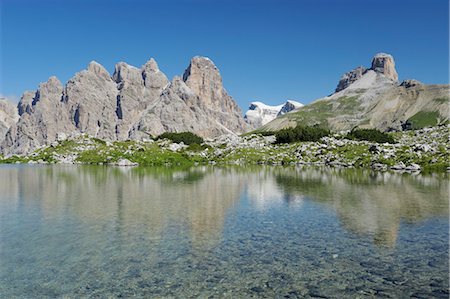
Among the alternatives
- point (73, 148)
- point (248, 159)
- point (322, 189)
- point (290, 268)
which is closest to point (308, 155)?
point (248, 159)

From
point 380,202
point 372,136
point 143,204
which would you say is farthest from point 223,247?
point 372,136

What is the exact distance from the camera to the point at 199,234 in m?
26.1

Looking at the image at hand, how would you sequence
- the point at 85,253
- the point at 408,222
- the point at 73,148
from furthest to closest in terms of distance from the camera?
the point at 73,148
the point at 408,222
the point at 85,253

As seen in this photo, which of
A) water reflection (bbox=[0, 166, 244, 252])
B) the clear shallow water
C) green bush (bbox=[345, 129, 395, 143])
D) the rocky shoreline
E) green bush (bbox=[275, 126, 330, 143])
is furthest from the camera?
green bush (bbox=[275, 126, 330, 143])

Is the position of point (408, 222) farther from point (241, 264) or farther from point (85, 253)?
point (85, 253)

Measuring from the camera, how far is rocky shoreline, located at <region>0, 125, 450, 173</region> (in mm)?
96562

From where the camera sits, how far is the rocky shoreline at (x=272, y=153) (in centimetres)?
9656

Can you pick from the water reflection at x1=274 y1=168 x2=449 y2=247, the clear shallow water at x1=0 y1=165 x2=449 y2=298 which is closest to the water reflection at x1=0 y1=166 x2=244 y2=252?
the clear shallow water at x1=0 y1=165 x2=449 y2=298

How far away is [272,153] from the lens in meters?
136

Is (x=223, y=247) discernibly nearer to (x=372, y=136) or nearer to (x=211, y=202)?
(x=211, y=202)

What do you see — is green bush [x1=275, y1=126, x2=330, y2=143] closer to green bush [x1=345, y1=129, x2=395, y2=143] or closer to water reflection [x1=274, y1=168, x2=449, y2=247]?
green bush [x1=345, y1=129, x2=395, y2=143]

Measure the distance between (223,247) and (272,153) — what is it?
114789 mm

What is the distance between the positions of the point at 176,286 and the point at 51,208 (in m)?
24.3

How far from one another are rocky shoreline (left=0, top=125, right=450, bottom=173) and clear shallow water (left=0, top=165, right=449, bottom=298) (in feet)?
198
